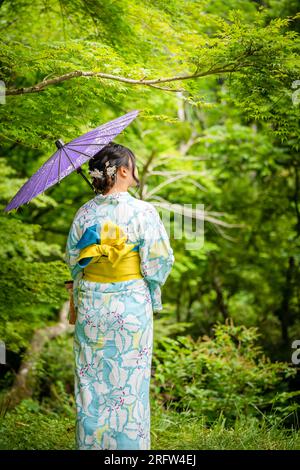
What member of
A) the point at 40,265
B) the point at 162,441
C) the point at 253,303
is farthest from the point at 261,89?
the point at 253,303

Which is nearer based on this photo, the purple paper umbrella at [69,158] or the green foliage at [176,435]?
the purple paper umbrella at [69,158]

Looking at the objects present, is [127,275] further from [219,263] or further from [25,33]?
[219,263]

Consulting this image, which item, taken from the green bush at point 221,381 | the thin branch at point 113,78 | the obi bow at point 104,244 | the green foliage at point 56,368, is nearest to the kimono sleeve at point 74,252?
the obi bow at point 104,244

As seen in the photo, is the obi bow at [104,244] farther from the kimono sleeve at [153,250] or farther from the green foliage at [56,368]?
the green foliage at [56,368]

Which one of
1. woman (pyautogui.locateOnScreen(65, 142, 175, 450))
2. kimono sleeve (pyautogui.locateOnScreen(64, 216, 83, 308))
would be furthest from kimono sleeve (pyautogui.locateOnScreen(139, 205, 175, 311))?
kimono sleeve (pyautogui.locateOnScreen(64, 216, 83, 308))

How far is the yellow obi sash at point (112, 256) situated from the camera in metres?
2.54

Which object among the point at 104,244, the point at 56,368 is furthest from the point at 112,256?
the point at 56,368

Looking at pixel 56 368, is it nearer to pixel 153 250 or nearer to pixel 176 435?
pixel 176 435

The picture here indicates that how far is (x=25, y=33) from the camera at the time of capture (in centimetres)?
510

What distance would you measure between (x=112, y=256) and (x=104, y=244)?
0.08 metres

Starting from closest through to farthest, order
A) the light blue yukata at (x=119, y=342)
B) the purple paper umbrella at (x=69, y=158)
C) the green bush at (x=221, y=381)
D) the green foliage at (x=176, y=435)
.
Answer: the light blue yukata at (x=119, y=342), the purple paper umbrella at (x=69, y=158), the green foliage at (x=176, y=435), the green bush at (x=221, y=381)

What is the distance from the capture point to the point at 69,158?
107 inches

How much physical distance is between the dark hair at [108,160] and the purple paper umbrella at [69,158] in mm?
39

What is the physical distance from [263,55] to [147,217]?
1.36m
